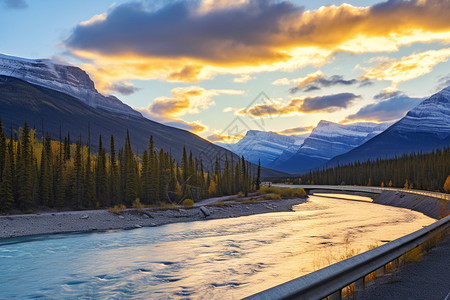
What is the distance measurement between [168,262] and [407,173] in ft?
383

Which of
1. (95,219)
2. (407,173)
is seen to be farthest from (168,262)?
(407,173)

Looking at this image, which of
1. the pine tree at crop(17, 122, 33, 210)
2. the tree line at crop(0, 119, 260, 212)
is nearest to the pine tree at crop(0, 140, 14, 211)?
the tree line at crop(0, 119, 260, 212)

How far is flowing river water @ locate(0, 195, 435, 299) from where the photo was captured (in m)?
18.2

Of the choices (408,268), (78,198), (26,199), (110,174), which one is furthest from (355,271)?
(110,174)

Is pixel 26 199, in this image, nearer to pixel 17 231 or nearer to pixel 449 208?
pixel 17 231

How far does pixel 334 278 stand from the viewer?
7848 millimetres

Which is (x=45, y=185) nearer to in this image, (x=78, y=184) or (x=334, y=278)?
(x=78, y=184)

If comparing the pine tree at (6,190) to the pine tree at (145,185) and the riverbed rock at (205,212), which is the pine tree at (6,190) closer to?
the pine tree at (145,185)

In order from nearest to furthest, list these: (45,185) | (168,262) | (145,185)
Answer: (168,262), (45,185), (145,185)

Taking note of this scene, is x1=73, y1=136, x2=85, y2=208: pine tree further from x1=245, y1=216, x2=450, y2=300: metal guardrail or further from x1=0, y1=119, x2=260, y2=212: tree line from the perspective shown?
x1=245, y1=216, x2=450, y2=300: metal guardrail

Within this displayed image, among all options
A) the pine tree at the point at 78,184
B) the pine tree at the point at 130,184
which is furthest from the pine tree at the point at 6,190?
the pine tree at the point at 130,184

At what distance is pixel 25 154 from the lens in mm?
64500

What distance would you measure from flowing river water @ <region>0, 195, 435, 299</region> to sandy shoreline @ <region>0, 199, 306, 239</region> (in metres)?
5.50

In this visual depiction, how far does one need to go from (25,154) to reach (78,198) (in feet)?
37.5
